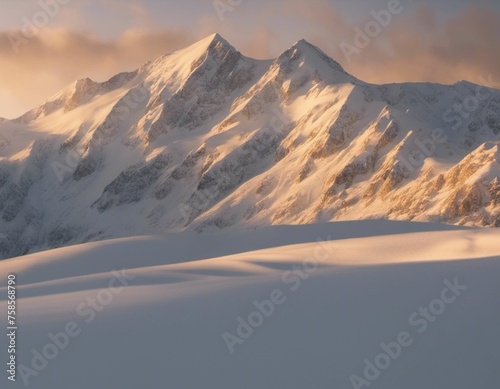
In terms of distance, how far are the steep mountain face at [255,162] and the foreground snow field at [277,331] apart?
7276 cm

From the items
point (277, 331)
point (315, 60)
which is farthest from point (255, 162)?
point (277, 331)

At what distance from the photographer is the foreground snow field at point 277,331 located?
1079 cm

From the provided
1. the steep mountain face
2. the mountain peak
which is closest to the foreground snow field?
the steep mountain face

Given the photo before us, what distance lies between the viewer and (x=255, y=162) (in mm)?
145875

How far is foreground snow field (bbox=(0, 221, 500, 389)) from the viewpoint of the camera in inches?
425

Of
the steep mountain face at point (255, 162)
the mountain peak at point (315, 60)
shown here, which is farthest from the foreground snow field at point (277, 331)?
the mountain peak at point (315, 60)

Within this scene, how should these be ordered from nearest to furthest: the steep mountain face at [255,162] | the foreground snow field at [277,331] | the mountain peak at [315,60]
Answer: the foreground snow field at [277,331], the steep mountain face at [255,162], the mountain peak at [315,60]

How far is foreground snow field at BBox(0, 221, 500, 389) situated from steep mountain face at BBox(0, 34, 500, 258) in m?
72.8

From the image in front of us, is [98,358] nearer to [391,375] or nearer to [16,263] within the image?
[391,375]

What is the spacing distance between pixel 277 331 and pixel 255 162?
438 feet

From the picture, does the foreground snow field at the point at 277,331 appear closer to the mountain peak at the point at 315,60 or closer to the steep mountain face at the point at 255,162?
the steep mountain face at the point at 255,162

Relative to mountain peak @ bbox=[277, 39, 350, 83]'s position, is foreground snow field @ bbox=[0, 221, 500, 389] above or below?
below

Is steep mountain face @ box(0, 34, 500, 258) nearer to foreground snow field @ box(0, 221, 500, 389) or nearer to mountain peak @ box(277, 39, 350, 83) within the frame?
mountain peak @ box(277, 39, 350, 83)

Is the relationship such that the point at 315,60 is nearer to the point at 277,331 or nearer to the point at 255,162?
the point at 255,162
